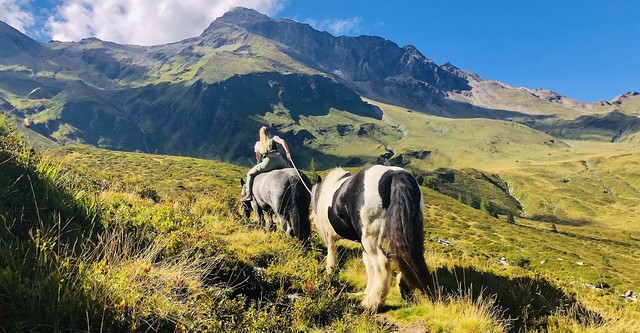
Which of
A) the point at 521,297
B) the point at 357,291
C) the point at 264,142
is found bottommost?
the point at 357,291

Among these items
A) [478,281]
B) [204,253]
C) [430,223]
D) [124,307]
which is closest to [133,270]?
[124,307]

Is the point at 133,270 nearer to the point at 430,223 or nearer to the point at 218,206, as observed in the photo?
the point at 218,206

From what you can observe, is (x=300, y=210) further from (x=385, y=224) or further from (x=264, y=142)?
(x=385, y=224)

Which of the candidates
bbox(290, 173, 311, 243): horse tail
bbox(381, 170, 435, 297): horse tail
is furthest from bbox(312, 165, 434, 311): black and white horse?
bbox(290, 173, 311, 243): horse tail

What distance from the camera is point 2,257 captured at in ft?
14.9

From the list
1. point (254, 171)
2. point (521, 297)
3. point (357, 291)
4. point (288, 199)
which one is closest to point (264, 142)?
point (254, 171)

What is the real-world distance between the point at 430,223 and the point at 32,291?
411 feet

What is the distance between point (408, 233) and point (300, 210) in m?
5.48

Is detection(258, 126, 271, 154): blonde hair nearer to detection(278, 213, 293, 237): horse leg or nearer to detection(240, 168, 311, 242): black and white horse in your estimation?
detection(240, 168, 311, 242): black and white horse

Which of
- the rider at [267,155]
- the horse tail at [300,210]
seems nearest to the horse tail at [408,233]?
the horse tail at [300,210]

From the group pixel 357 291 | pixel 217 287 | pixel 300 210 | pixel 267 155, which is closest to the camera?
pixel 217 287

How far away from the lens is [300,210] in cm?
1198

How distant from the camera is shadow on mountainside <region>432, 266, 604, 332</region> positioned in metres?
6.86

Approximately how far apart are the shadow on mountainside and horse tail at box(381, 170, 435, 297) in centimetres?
66
